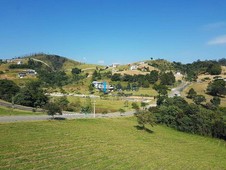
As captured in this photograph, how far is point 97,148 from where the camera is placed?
4409cm

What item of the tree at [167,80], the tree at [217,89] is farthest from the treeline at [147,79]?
the tree at [217,89]

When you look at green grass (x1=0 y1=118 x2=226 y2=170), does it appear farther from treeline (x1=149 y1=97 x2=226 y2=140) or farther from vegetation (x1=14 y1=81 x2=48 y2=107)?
vegetation (x1=14 y1=81 x2=48 y2=107)

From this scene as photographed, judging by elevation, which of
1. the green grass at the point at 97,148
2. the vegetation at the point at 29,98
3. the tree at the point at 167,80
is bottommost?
the green grass at the point at 97,148

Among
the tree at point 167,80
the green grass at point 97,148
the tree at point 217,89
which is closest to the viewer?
the green grass at point 97,148

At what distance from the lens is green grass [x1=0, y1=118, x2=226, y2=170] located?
3478cm

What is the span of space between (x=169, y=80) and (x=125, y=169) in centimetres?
15263

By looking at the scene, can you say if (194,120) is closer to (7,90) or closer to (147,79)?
(7,90)

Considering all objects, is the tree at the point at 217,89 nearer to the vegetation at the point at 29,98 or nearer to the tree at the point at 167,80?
the tree at the point at 167,80

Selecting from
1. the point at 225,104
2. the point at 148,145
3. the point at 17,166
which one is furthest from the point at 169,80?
the point at 17,166

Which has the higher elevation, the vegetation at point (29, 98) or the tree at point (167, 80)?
the tree at point (167, 80)

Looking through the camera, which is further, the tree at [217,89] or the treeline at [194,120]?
the tree at [217,89]

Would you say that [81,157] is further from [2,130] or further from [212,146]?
[212,146]

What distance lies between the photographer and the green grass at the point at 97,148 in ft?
114

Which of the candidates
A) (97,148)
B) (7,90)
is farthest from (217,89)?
(97,148)
